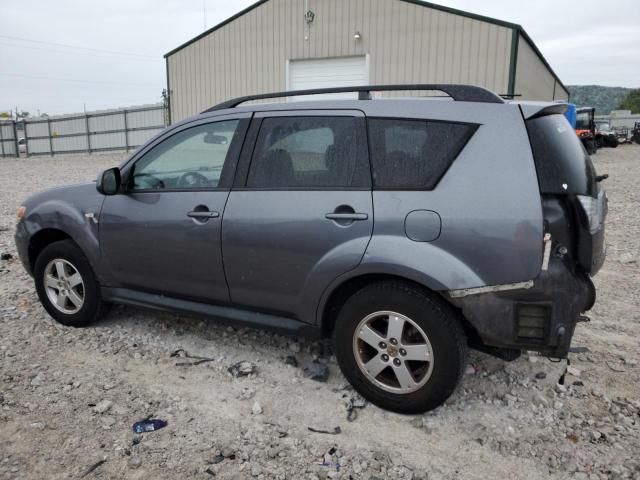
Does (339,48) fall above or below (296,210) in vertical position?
above

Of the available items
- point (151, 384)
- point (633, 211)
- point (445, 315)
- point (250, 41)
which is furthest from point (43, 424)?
point (250, 41)

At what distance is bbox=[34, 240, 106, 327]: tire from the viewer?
13.1ft

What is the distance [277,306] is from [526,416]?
1.55m

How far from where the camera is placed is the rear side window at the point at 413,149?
8.93ft

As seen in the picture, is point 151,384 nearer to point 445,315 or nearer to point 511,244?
point 445,315

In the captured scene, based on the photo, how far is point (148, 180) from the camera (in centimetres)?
373

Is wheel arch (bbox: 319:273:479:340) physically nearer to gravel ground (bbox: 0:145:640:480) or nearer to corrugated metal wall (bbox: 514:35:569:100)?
gravel ground (bbox: 0:145:640:480)

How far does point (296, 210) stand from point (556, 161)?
140 cm

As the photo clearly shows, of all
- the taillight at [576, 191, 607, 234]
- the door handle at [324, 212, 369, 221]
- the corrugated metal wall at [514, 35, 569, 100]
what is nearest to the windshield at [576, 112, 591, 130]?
the corrugated metal wall at [514, 35, 569, 100]

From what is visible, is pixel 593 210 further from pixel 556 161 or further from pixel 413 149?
pixel 413 149

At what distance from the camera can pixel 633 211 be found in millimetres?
8727

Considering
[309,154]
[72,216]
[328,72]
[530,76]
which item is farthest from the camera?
[530,76]

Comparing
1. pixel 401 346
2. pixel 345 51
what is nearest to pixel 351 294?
pixel 401 346

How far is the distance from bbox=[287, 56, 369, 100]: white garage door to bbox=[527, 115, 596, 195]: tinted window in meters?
13.4
